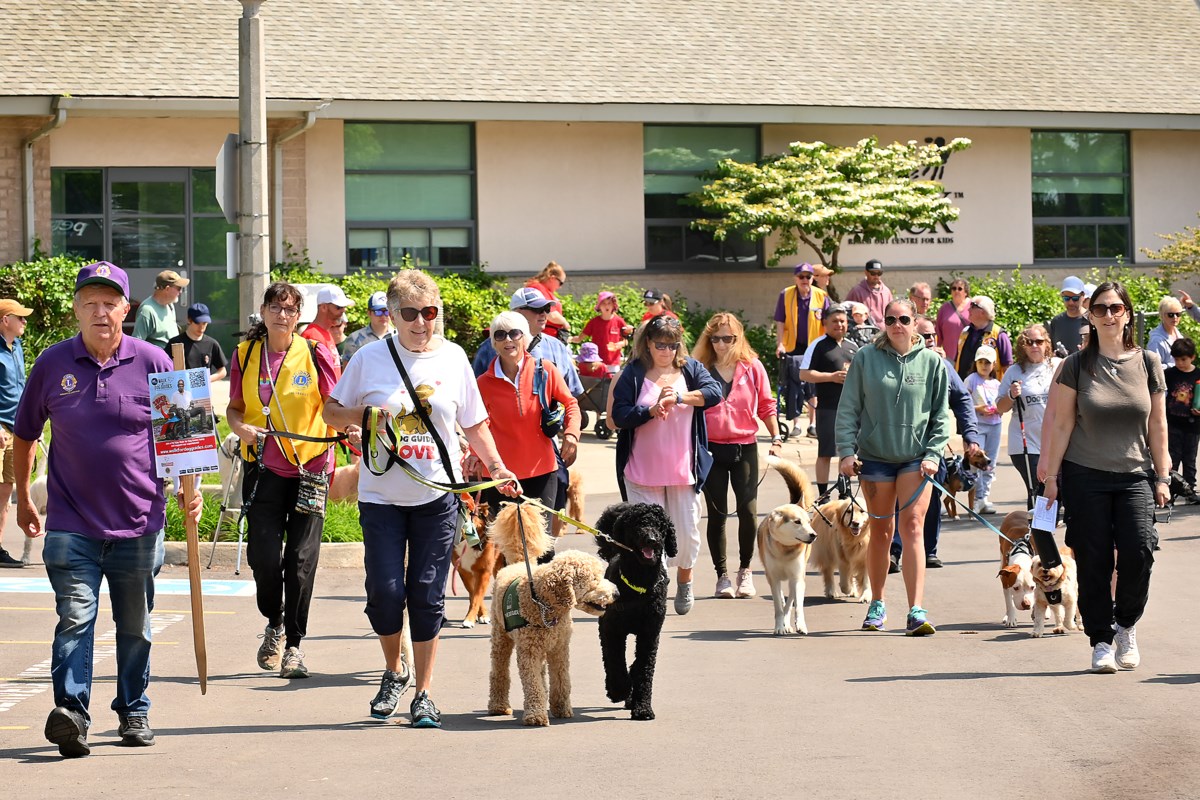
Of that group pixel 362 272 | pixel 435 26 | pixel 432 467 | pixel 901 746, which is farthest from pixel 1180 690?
pixel 435 26

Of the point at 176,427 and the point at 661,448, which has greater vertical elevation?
the point at 176,427

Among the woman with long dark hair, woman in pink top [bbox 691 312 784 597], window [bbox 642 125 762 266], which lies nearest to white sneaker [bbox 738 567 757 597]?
woman in pink top [bbox 691 312 784 597]

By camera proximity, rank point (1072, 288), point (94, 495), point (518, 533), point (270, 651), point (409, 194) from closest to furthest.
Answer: point (94, 495), point (518, 533), point (270, 651), point (1072, 288), point (409, 194)

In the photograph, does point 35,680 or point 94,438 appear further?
point 35,680

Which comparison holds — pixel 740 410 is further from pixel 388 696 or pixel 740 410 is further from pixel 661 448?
pixel 388 696

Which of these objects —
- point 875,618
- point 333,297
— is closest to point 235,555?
point 333,297

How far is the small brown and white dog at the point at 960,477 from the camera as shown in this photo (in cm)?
1266

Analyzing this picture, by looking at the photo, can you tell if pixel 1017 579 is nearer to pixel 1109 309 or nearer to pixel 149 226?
pixel 1109 309

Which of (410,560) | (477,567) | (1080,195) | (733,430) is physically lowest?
(477,567)

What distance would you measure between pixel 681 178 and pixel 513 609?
19.4 metres

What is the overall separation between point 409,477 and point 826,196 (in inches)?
726

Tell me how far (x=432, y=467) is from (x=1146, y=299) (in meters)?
22.5

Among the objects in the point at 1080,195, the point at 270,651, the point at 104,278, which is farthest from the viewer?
the point at 1080,195

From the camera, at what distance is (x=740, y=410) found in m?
11.7
